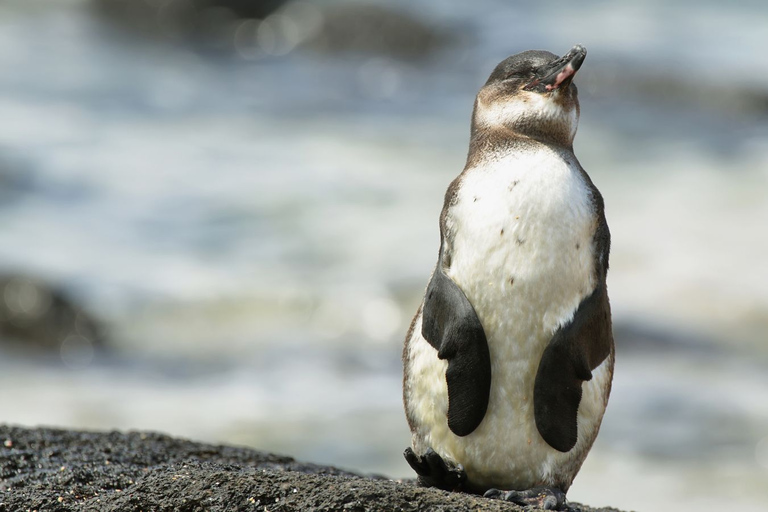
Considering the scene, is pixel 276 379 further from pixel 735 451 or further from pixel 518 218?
pixel 518 218

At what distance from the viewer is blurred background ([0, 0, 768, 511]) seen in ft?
38.0

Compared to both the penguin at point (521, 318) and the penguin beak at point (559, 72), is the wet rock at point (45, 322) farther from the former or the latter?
the penguin beak at point (559, 72)

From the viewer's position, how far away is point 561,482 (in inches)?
175

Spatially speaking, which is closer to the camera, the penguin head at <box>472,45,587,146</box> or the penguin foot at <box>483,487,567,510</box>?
the penguin foot at <box>483,487,567,510</box>

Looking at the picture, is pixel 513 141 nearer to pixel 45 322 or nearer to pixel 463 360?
pixel 463 360

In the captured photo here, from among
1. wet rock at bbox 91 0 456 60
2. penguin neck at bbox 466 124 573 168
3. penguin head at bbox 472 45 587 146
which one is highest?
wet rock at bbox 91 0 456 60

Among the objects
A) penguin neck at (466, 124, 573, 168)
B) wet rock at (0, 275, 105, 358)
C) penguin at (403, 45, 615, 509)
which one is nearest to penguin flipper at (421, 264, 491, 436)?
penguin at (403, 45, 615, 509)

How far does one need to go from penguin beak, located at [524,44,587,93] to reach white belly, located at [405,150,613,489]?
0.28m

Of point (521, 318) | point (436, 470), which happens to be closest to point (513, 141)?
point (521, 318)

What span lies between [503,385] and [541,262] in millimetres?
508

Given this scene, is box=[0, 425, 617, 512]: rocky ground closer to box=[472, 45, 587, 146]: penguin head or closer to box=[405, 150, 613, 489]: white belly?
box=[405, 150, 613, 489]: white belly

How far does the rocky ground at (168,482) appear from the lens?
13.0 ft

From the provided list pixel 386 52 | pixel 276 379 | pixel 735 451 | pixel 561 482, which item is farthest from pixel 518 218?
pixel 386 52

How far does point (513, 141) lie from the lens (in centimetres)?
448
